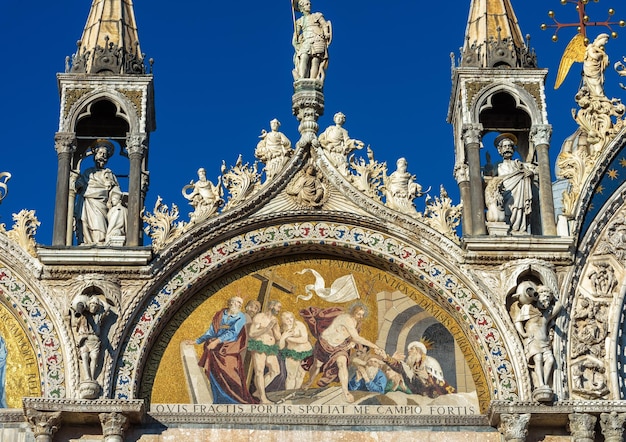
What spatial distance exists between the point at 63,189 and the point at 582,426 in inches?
230

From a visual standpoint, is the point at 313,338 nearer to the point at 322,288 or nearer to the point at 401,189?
the point at 322,288

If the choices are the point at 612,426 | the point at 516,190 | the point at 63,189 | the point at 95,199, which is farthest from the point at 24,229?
the point at 612,426

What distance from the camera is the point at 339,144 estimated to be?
1823cm

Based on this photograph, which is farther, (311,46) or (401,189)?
(311,46)

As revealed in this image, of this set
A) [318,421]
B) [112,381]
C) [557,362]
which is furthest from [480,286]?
[112,381]

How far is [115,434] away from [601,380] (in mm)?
4839

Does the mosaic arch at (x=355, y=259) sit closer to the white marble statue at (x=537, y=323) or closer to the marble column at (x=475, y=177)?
the white marble statue at (x=537, y=323)

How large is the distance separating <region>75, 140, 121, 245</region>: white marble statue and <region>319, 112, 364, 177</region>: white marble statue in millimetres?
2262

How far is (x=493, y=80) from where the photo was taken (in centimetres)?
1847

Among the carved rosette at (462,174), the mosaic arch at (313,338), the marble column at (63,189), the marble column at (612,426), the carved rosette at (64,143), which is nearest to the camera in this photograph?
the marble column at (612,426)

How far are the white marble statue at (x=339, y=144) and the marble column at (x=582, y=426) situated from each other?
3.50 m

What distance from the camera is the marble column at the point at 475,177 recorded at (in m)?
17.8

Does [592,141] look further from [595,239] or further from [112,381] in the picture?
[112,381]

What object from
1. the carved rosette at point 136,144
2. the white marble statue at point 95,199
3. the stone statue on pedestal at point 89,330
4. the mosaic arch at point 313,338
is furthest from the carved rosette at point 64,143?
the mosaic arch at point 313,338
